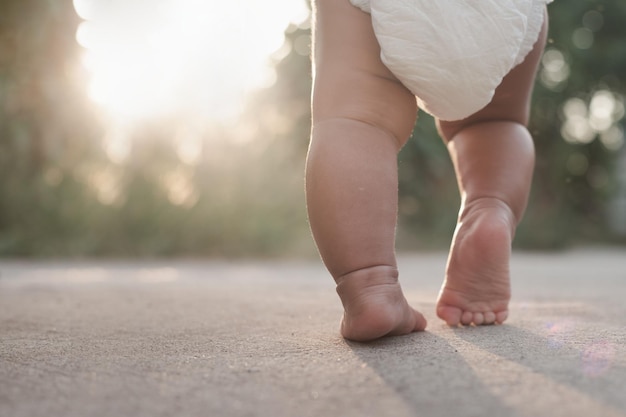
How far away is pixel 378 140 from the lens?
1.14 meters

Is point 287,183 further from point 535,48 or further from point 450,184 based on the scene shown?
point 535,48

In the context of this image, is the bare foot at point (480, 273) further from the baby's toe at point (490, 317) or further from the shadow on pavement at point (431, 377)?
the shadow on pavement at point (431, 377)

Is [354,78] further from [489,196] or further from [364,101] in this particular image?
[489,196]

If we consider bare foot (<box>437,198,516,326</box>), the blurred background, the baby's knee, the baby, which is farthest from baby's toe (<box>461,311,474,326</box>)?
the blurred background

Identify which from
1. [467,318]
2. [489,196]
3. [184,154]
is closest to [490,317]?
[467,318]

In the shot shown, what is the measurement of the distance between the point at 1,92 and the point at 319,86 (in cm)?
432

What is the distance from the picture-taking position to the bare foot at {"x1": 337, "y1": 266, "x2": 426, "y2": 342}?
3.47ft

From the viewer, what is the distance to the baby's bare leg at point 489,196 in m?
1.33

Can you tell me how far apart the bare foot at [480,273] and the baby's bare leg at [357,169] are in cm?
17

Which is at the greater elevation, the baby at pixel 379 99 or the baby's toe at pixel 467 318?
the baby at pixel 379 99

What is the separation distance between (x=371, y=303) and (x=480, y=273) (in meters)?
0.35

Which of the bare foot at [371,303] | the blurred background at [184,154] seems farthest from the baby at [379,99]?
the blurred background at [184,154]

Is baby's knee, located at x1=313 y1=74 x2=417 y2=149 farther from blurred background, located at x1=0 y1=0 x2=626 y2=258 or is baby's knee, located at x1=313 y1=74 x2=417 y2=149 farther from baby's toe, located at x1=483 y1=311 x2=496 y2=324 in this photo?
blurred background, located at x1=0 y1=0 x2=626 y2=258

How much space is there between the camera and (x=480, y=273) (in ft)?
4.36
